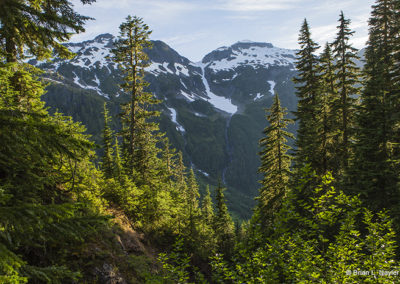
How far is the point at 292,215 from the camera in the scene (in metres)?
6.29

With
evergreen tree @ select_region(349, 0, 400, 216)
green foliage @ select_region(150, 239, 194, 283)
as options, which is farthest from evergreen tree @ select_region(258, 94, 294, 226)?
green foliage @ select_region(150, 239, 194, 283)

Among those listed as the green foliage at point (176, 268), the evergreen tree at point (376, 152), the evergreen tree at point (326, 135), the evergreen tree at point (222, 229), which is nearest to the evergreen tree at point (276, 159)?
the evergreen tree at point (326, 135)

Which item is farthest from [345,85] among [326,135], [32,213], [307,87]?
[32,213]

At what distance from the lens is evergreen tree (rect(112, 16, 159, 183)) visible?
19.6 meters

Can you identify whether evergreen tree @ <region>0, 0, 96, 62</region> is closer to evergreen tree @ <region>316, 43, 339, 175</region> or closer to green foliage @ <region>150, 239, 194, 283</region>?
green foliage @ <region>150, 239, 194, 283</region>

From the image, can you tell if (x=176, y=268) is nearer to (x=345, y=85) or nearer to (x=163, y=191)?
(x=163, y=191)

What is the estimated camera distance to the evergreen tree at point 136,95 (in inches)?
773

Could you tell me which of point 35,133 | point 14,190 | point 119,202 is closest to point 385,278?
point 35,133

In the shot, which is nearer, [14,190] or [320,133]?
[14,190]

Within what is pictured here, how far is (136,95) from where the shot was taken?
68.1 feet

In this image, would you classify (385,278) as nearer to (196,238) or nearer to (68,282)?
(68,282)

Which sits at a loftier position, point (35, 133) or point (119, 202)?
point (35, 133)

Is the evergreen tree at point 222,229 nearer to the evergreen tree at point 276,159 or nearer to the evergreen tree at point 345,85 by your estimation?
the evergreen tree at point 276,159

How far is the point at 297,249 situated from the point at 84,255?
6604 millimetres
